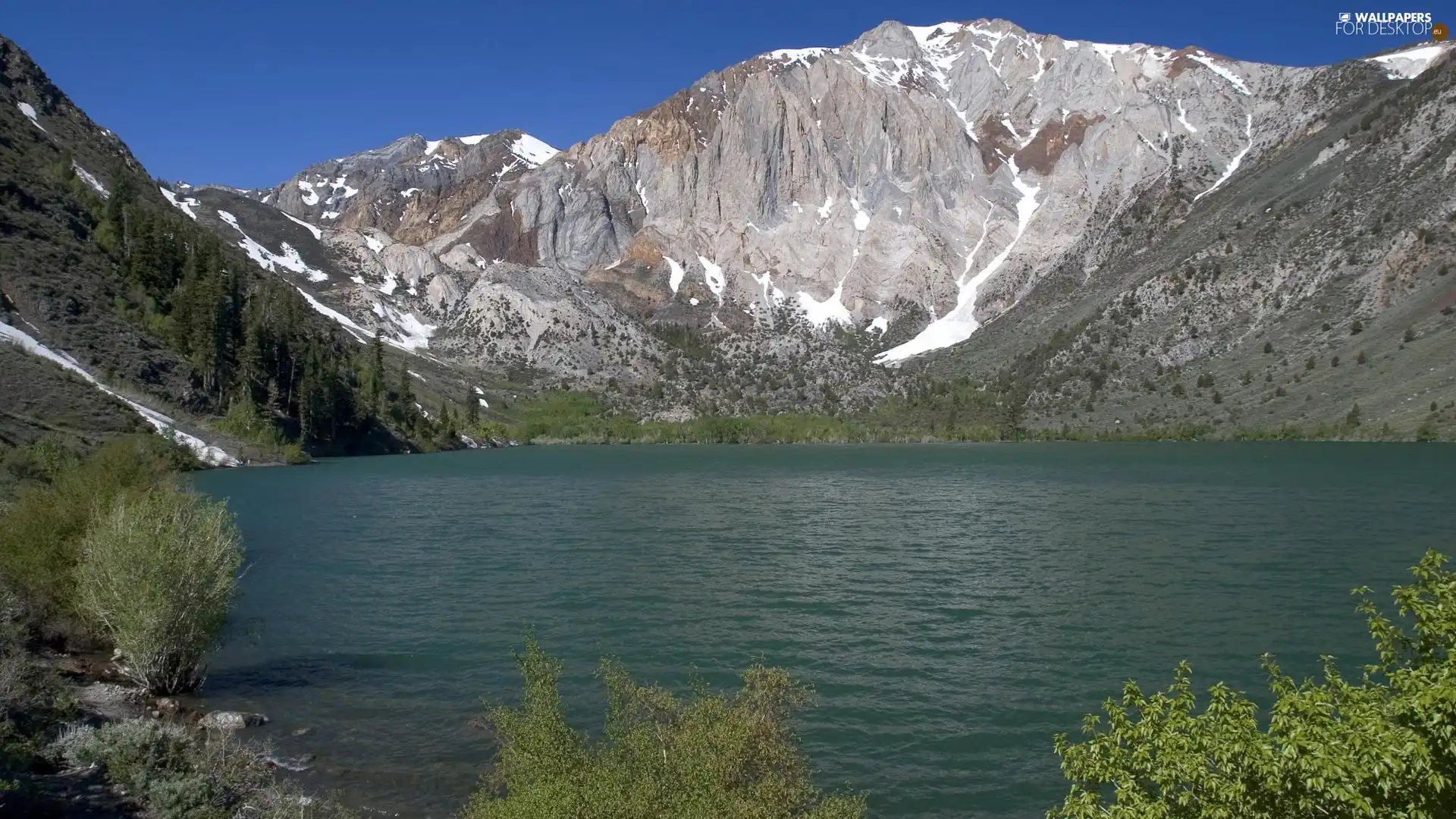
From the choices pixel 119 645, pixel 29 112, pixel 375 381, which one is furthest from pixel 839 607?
pixel 29 112

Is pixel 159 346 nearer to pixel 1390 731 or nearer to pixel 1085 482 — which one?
pixel 1085 482

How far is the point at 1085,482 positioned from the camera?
87500 mm

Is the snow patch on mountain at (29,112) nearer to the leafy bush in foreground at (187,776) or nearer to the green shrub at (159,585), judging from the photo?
the green shrub at (159,585)

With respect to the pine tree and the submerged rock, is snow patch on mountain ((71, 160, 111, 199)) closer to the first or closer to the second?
the pine tree

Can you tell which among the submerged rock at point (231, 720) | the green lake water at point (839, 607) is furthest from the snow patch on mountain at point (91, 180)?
the submerged rock at point (231, 720)

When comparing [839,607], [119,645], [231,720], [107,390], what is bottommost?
[839,607]

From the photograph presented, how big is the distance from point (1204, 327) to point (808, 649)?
192 m

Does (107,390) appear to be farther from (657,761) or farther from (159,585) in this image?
(657,761)

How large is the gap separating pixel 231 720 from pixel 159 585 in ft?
12.1

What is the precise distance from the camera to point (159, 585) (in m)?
20.9

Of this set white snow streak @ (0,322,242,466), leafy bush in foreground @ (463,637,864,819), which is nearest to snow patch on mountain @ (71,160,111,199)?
white snow streak @ (0,322,242,466)

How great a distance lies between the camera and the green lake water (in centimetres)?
2103

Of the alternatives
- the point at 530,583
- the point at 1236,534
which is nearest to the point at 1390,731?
the point at 530,583

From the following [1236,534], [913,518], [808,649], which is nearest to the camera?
[808,649]
